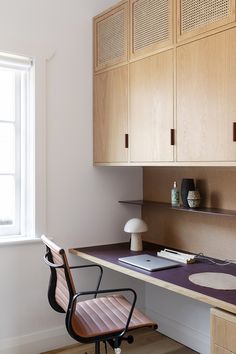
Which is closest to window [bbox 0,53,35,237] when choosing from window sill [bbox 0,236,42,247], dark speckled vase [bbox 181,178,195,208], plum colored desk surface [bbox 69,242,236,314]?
window sill [bbox 0,236,42,247]

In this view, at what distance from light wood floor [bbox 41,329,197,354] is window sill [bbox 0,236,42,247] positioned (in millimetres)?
822

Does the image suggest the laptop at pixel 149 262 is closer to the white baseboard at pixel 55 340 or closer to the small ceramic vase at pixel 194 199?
the small ceramic vase at pixel 194 199

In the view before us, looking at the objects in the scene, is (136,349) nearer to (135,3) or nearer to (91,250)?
(91,250)

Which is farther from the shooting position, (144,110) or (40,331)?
(40,331)

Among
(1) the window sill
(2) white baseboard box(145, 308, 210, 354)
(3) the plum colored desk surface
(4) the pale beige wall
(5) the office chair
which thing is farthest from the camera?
(2) white baseboard box(145, 308, 210, 354)

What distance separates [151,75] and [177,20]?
37 centimetres

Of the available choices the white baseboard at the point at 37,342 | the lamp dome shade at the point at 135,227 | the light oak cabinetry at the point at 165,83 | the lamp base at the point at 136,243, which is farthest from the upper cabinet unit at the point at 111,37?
the white baseboard at the point at 37,342

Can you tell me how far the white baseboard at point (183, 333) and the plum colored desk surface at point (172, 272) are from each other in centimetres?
62

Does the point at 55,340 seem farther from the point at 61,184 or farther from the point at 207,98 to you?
the point at 207,98

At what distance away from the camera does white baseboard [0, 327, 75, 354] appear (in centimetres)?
269

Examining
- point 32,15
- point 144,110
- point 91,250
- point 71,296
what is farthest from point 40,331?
point 32,15

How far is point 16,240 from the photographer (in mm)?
2703

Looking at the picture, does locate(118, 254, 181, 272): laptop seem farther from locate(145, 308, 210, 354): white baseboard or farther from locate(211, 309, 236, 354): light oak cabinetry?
locate(145, 308, 210, 354): white baseboard

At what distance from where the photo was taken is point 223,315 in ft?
5.74
